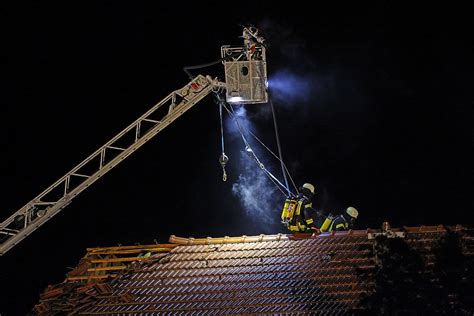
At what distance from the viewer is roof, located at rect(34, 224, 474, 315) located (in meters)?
12.4

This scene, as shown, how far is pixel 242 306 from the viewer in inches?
483

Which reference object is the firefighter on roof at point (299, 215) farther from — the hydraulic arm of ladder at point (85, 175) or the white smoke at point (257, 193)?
the white smoke at point (257, 193)

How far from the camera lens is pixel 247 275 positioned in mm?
13195

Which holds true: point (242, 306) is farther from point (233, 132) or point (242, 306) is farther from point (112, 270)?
point (233, 132)

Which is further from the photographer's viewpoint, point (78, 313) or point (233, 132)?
point (233, 132)

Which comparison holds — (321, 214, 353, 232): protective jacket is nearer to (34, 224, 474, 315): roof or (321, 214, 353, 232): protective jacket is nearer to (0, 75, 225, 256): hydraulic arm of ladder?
(34, 224, 474, 315): roof

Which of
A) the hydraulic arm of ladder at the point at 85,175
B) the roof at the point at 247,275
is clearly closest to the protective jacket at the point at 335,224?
the roof at the point at 247,275

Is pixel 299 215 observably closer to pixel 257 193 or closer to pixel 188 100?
pixel 188 100

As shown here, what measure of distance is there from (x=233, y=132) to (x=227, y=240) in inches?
303

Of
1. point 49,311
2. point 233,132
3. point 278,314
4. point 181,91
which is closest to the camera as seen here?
point 278,314

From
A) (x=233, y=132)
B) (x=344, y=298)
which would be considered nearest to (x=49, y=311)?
(x=344, y=298)

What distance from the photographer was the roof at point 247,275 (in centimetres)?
1241

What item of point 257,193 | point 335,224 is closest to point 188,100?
point 335,224

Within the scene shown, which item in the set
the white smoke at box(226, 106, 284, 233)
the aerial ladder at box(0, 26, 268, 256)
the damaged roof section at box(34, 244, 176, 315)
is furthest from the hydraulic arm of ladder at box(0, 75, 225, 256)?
the white smoke at box(226, 106, 284, 233)
